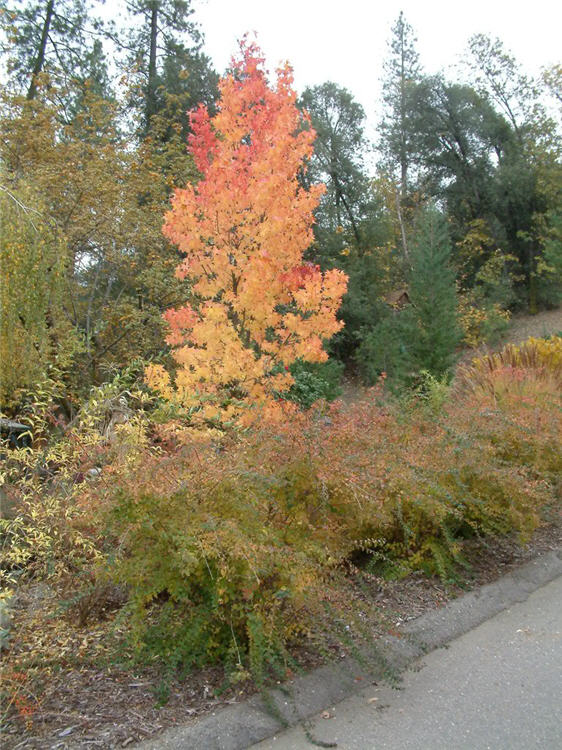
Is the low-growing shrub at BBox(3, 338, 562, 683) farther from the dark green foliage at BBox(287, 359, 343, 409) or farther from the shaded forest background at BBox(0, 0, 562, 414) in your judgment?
the dark green foliage at BBox(287, 359, 343, 409)

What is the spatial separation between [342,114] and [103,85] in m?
10.4

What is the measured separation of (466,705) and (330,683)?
0.61 metres

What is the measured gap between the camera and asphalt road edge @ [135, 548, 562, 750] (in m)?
2.43

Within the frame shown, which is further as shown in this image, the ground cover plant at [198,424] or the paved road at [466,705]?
the ground cover plant at [198,424]

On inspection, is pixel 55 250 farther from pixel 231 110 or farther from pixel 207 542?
pixel 207 542

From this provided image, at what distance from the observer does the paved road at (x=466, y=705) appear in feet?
8.14

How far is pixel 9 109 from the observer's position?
1369 cm

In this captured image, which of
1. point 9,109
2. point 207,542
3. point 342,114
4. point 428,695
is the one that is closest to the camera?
point 207,542

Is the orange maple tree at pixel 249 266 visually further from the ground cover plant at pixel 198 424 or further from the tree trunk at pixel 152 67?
the tree trunk at pixel 152 67

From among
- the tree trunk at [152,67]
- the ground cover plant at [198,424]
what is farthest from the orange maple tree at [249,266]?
the tree trunk at [152,67]

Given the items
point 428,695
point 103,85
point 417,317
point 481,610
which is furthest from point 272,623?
point 103,85

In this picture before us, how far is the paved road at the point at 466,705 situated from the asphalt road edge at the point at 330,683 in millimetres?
60

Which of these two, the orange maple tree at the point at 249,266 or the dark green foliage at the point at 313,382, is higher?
the orange maple tree at the point at 249,266

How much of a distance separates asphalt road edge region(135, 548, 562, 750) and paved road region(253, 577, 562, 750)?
6 cm
